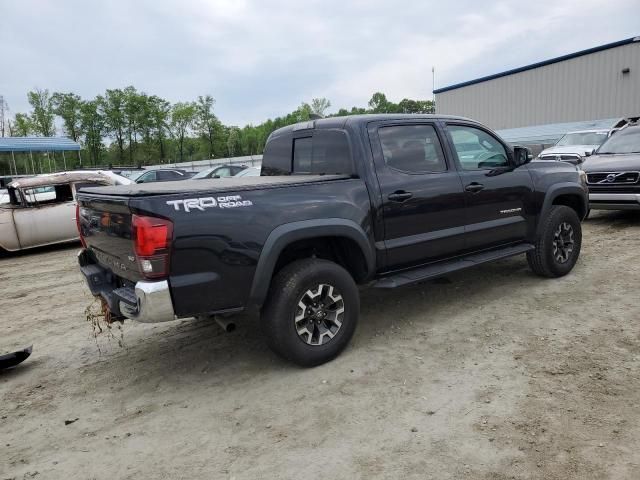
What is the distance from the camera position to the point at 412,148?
14.6 feet

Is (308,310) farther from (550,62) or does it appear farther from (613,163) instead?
(550,62)

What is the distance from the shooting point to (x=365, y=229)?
3.95m

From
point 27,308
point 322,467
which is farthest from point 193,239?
point 27,308

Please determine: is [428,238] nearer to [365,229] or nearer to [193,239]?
[365,229]

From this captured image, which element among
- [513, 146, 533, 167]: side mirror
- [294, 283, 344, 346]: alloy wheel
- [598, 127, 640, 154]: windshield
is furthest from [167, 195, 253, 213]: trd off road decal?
[598, 127, 640, 154]: windshield

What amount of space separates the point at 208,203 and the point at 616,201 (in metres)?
7.75

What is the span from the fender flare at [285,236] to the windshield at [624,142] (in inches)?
299

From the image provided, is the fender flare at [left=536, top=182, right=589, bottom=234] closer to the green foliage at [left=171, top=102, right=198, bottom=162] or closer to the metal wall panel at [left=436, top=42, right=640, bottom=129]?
the metal wall panel at [left=436, top=42, right=640, bottom=129]

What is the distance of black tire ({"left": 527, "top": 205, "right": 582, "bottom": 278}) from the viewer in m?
5.41

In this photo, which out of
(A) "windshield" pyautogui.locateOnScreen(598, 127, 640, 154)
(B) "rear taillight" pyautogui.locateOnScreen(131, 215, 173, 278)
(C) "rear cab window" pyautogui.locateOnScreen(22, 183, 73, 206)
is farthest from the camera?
(C) "rear cab window" pyautogui.locateOnScreen(22, 183, 73, 206)

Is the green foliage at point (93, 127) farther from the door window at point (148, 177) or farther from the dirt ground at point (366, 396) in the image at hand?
the dirt ground at point (366, 396)

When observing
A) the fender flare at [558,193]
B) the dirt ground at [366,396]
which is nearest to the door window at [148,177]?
the dirt ground at [366,396]

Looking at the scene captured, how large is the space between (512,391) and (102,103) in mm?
64065

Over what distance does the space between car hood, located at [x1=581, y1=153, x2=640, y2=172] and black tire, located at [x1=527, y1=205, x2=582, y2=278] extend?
328 centimetres
